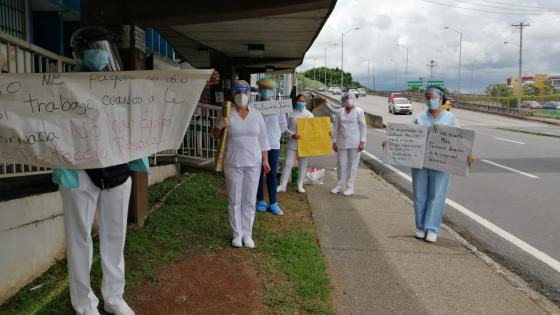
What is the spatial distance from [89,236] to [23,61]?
2.11 m

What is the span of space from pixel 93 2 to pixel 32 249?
2.86 m

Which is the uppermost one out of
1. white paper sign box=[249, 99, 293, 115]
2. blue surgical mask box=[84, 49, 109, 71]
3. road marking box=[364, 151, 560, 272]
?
blue surgical mask box=[84, 49, 109, 71]

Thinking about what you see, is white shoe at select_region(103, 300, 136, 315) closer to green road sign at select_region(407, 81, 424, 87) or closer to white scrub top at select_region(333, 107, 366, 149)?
white scrub top at select_region(333, 107, 366, 149)

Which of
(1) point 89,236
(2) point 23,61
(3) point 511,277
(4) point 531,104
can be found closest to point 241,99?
(2) point 23,61

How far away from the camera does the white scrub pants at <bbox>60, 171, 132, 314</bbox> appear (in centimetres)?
350

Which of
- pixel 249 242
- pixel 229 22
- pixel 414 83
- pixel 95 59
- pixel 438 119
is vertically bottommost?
pixel 249 242

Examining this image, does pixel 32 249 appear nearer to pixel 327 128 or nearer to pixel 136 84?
pixel 136 84

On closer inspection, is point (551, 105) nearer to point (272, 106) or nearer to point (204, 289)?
point (272, 106)

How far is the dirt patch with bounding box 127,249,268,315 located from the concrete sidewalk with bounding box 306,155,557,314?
76 centimetres

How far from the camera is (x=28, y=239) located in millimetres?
4316

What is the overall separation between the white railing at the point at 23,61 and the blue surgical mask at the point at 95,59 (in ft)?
3.48

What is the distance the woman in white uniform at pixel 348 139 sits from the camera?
909 centimetres

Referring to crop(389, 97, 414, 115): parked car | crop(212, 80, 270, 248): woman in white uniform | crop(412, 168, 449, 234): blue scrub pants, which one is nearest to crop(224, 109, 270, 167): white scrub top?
crop(212, 80, 270, 248): woman in white uniform

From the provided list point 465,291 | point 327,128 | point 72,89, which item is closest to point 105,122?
point 72,89
